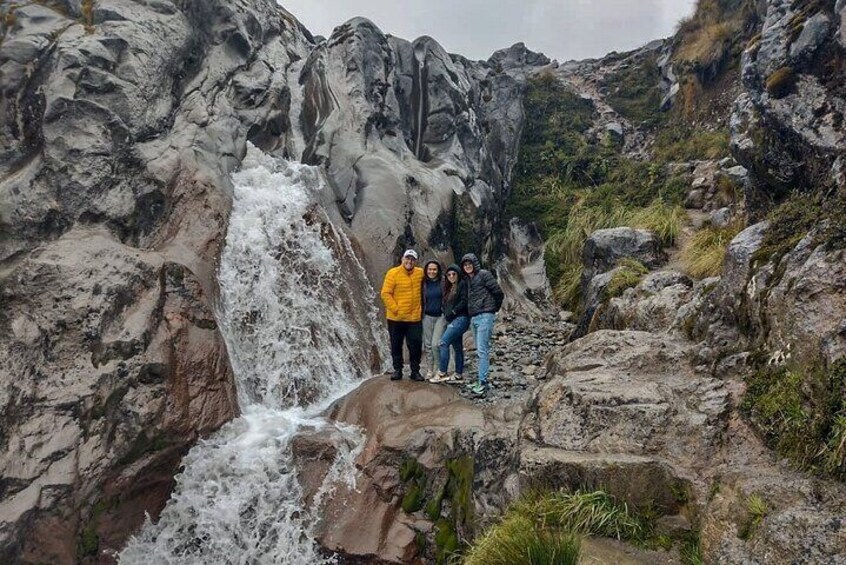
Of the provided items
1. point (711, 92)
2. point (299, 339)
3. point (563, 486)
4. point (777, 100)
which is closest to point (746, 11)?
point (711, 92)

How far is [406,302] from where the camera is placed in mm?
9117

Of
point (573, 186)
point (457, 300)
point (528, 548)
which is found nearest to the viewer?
point (528, 548)

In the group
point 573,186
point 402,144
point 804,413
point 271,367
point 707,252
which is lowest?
point 271,367

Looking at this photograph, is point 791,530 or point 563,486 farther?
point 563,486

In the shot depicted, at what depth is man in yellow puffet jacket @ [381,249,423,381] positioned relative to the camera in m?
9.02

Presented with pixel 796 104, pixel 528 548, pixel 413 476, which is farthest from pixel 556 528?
pixel 796 104

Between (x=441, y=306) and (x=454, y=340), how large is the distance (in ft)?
2.29

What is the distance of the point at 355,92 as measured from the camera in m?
19.0

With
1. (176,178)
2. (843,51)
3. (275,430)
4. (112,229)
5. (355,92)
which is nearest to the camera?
(843,51)

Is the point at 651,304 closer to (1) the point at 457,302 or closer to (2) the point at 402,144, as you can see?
(1) the point at 457,302

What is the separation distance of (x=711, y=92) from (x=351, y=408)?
2071 cm

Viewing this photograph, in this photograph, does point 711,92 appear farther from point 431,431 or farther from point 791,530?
point 791,530

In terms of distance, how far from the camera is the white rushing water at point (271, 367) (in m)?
7.97

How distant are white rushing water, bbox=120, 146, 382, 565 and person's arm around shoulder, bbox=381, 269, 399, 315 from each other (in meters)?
2.05
